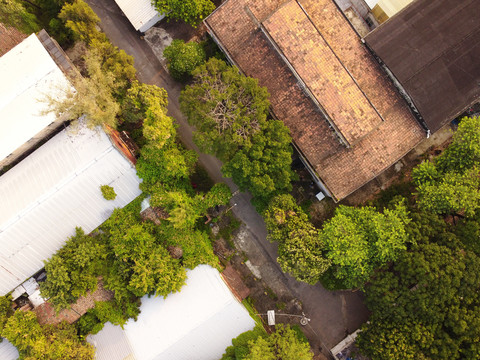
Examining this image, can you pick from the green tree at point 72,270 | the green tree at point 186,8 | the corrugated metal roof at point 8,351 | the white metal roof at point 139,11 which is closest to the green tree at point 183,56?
the green tree at point 186,8

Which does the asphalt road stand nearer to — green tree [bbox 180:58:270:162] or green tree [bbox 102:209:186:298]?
green tree [bbox 180:58:270:162]

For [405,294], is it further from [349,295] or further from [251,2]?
[251,2]

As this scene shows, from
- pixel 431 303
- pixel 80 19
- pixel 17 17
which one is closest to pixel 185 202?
pixel 80 19

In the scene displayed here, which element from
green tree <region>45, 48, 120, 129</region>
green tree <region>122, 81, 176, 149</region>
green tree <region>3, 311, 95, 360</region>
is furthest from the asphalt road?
green tree <region>3, 311, 95, 360</region>

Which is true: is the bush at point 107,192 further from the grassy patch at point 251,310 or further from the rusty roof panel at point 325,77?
the rusty roof panel at point 325,77

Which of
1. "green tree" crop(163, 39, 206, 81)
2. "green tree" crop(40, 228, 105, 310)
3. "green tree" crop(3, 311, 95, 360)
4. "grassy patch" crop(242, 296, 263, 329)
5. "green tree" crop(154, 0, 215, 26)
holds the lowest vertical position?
"grassy patch" crop(242, 296, 263, 329)

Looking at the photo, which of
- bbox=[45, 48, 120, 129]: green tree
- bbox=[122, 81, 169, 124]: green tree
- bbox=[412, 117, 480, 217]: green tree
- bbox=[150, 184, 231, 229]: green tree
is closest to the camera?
bbox=[412, 117, 480, 217]: green tree
